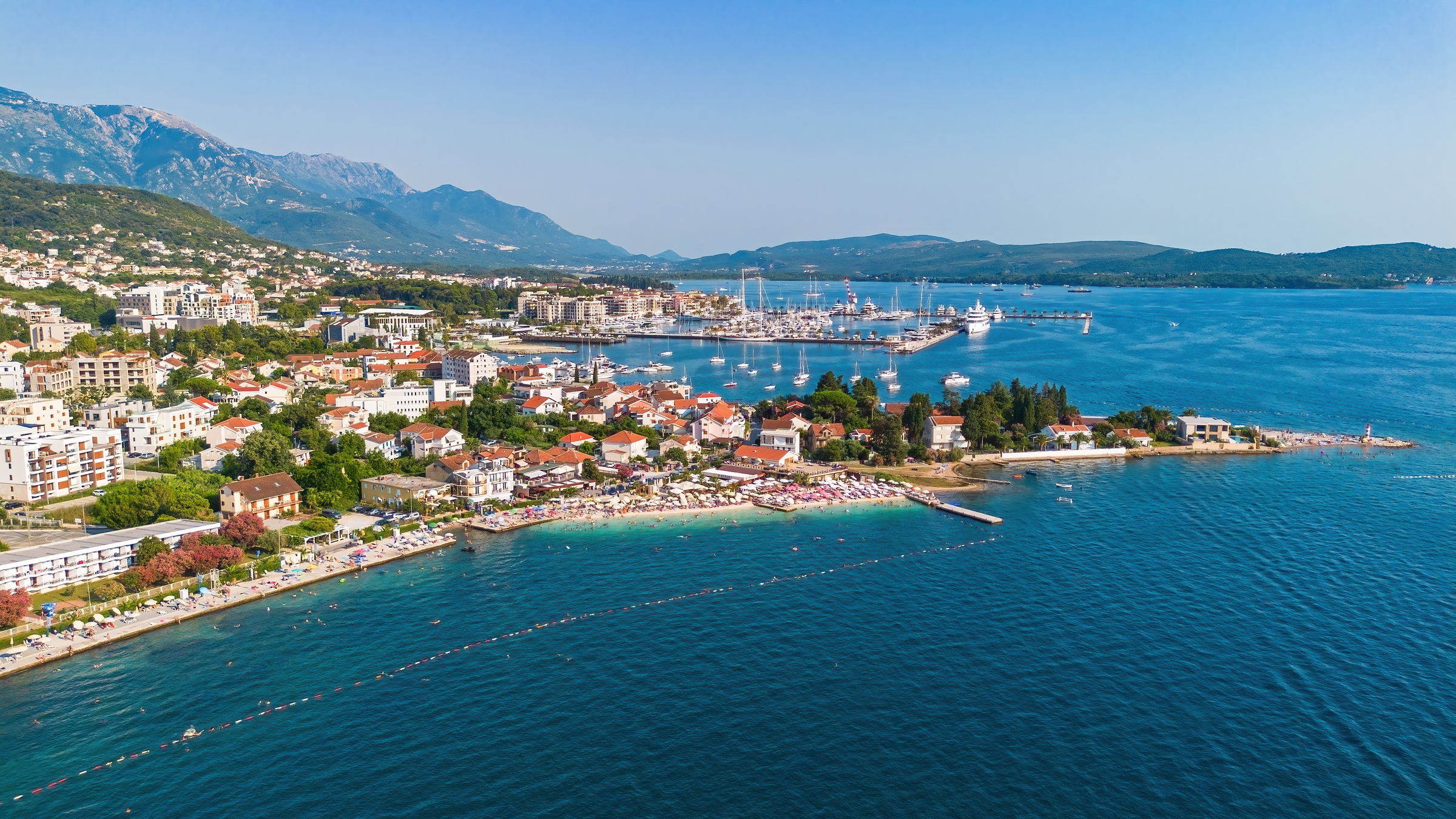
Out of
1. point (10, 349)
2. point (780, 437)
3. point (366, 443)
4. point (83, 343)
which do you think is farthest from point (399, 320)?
point (780, 437)

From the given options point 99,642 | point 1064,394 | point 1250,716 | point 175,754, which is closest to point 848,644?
point 1250,716

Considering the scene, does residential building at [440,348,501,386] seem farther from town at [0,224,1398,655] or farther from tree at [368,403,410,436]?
tree at [368,403,410,436]

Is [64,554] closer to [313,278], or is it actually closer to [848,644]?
[848,644]

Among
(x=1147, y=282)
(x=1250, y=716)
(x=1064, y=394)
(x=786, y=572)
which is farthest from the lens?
(x=1147, y=282)

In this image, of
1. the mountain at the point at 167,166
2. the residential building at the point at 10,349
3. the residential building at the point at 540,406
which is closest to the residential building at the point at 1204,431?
the residential building at the point at 540,406

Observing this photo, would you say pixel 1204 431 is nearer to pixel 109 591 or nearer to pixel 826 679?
pixel 826 679
